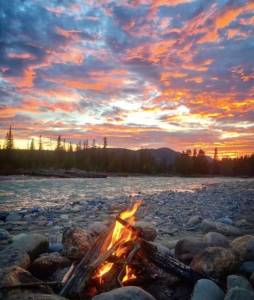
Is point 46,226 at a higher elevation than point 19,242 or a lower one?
lower

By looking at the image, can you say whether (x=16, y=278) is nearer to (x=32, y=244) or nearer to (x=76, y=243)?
→ (x=76, y=243)

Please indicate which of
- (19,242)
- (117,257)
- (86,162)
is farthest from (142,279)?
(86,162)

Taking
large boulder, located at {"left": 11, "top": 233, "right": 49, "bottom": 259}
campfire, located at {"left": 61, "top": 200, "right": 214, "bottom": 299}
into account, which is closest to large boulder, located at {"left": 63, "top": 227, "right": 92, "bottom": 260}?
campfire, located at {"left": 61, "top": 200, "right": 214, "bottom": 299}

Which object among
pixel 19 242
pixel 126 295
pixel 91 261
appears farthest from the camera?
pixel 19 242

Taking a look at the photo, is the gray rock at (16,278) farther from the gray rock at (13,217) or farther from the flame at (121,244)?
the gray rock at (13,217)

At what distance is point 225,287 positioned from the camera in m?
4.88

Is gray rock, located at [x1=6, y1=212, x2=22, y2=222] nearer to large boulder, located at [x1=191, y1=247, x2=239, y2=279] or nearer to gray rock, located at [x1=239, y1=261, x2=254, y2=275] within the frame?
large boulder, located at [x1=191, y1=247, x2=239, y2=279]

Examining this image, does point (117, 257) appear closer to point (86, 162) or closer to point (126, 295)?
point (126, 295)

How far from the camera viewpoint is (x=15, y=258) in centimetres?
537

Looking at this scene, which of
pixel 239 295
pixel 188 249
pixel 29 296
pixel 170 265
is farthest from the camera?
pixel 188 249

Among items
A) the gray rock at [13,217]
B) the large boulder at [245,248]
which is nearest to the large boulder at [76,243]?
the large boulder at [245,248]

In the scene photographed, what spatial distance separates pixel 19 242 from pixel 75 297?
7.42 feet

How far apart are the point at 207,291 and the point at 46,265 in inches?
121

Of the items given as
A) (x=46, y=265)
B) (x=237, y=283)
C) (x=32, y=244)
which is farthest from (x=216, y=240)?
(x=32, y=244)
